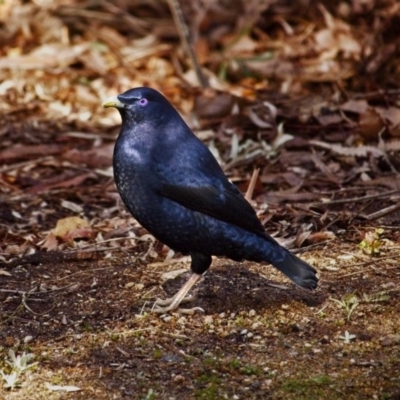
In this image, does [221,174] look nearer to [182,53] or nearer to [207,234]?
[207,234]

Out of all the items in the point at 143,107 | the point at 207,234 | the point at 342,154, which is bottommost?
the point at 342,154

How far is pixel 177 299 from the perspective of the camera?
495 centimetres

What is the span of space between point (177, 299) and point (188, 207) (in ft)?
1.54

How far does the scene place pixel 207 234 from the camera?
4.96m

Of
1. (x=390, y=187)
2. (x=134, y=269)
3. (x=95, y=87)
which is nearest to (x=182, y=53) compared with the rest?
(x=95, y=87)

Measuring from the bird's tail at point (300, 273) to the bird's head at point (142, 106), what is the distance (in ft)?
3.37

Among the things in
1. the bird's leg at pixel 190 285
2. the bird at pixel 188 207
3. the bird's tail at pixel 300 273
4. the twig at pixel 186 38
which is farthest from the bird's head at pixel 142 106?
the twig at pixel 186 38

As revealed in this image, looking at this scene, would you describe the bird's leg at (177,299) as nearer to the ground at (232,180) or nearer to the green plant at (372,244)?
the ground at (232,180)

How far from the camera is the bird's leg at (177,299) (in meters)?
4.91

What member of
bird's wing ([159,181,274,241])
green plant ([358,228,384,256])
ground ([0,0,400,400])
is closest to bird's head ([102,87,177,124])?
bird's wing ([159,181,274,241])

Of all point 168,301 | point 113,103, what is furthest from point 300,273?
point 113,103

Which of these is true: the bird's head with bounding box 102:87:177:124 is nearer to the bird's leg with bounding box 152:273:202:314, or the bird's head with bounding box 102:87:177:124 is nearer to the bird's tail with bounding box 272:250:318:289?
the bird's leg with bounding box 152:273:202:314

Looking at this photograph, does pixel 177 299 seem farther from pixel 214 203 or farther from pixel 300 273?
pixel 300 273

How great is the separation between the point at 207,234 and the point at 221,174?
35 cm
